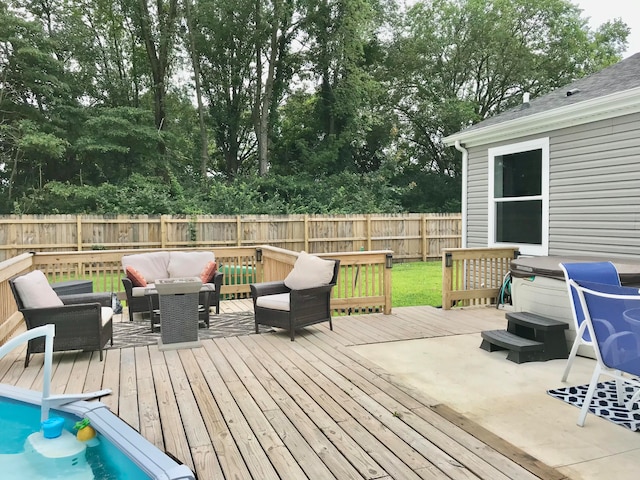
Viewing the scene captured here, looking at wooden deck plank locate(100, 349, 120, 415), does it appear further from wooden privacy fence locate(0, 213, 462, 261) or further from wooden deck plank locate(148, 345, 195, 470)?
wooden privacy fence locate(0, 213, 462, 261)

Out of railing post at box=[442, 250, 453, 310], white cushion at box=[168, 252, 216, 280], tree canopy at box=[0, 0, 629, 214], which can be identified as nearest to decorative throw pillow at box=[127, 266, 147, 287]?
white cushion at box=[168, 252, 216, 280]

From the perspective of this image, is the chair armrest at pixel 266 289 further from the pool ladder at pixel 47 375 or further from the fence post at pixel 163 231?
the fence post at pixel 163 231

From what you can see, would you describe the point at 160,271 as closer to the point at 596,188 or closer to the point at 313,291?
the point at 313,291

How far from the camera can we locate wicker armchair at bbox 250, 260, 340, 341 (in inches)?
202

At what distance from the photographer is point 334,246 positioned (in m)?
13.4

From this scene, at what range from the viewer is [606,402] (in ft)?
11.2

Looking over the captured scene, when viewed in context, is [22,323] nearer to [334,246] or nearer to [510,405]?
[510,405]

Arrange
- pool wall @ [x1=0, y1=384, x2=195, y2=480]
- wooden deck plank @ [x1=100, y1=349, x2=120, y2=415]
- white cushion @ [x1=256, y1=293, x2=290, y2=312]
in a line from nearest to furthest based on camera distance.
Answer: pool wall @ [x1=0, y1=384, x2=195, y2=480]
wooden deck plank @ [x1=100, y1=349, x2=120, y2=415]
white cushion @ [x1=256, y1=293, x2=290, y2=312]

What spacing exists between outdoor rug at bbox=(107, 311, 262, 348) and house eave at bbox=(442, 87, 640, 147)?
464cm

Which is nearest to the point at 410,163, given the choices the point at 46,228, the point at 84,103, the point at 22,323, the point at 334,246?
the point at 334,246

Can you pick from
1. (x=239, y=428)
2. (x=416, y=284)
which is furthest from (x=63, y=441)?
(x=416, y=284)

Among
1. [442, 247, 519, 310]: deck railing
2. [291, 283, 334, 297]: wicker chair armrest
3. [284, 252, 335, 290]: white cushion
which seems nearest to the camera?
[291, 283, 334, 297]: wicker chair armrest

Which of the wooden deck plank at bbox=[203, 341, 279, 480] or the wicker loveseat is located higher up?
the wicker loveseat

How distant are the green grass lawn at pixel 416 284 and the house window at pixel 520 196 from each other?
1.64 m
